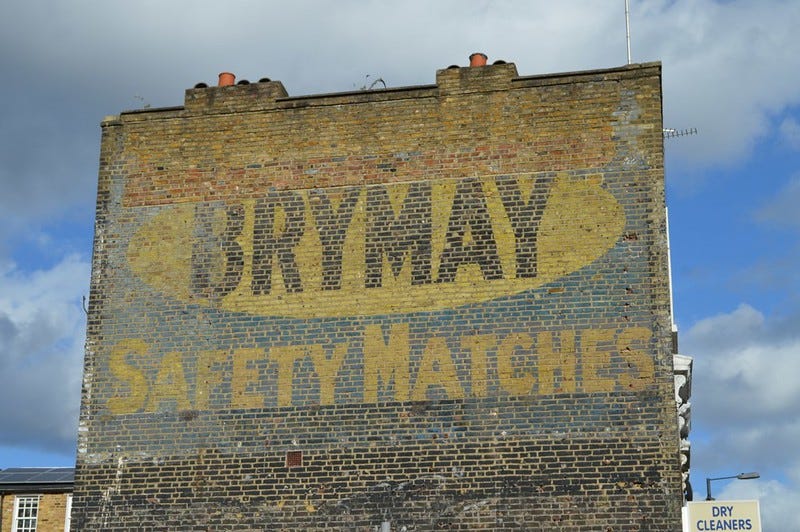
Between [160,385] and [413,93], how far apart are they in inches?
264

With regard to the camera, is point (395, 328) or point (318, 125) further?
point (318, 125)

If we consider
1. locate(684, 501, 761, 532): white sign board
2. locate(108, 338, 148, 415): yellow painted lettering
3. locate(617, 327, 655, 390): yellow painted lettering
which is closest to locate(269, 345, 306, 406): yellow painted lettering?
locate(108, 338, 148, 415): yellow painted lettering

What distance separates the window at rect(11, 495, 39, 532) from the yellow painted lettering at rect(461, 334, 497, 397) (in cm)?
2327

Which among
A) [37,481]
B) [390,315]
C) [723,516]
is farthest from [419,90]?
[37,481]

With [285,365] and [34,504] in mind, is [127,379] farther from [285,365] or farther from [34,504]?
[34,504]

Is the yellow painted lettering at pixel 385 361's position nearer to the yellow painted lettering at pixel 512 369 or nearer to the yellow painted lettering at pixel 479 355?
the yellow painted lettering at pixel 479 355

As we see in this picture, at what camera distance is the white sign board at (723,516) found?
21.6 metres

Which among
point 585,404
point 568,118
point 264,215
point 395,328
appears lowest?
point 585,404

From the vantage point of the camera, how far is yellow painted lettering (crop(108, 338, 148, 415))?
1947 centimetres

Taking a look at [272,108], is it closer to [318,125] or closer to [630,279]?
[318,125]


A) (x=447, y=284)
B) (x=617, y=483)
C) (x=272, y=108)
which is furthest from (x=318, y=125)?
(x=617, y=483)

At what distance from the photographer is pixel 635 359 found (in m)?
18.0

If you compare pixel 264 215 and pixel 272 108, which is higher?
pixel 272 108

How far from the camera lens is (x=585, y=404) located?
18.0m
